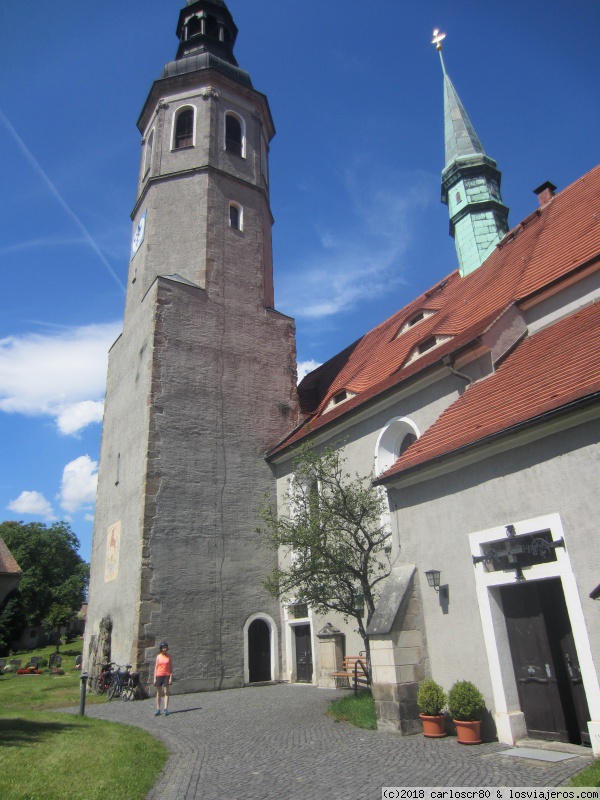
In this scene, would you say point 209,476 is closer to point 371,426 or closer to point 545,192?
point 371,426

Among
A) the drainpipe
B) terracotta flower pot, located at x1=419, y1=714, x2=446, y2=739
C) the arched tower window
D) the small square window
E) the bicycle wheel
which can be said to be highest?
the arched tower window

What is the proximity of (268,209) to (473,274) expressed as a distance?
872cm

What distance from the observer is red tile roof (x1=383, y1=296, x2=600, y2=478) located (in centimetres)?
740

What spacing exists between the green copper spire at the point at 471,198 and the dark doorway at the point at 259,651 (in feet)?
42.0

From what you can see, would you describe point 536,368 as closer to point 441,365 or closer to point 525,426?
point 525,426

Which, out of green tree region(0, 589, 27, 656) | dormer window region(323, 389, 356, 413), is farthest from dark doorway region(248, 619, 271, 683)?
green tree region(0, 589, 27, 656)

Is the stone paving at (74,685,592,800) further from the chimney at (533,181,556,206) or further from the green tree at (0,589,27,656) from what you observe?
the green tree at (0,589,27,656)

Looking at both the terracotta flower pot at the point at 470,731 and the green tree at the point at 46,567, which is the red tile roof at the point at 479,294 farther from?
the green tree at the point at 46,567

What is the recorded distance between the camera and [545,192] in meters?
16.5

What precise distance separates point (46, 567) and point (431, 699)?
49302 millimetres

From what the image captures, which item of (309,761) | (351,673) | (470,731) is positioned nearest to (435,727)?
(470,731)

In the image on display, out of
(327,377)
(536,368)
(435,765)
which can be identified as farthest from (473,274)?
(435,765)

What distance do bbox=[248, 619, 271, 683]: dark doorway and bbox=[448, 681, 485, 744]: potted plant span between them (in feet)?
28.6

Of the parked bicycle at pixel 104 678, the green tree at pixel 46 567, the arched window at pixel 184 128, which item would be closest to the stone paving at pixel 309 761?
the parked bicycle at pixel 104 678
